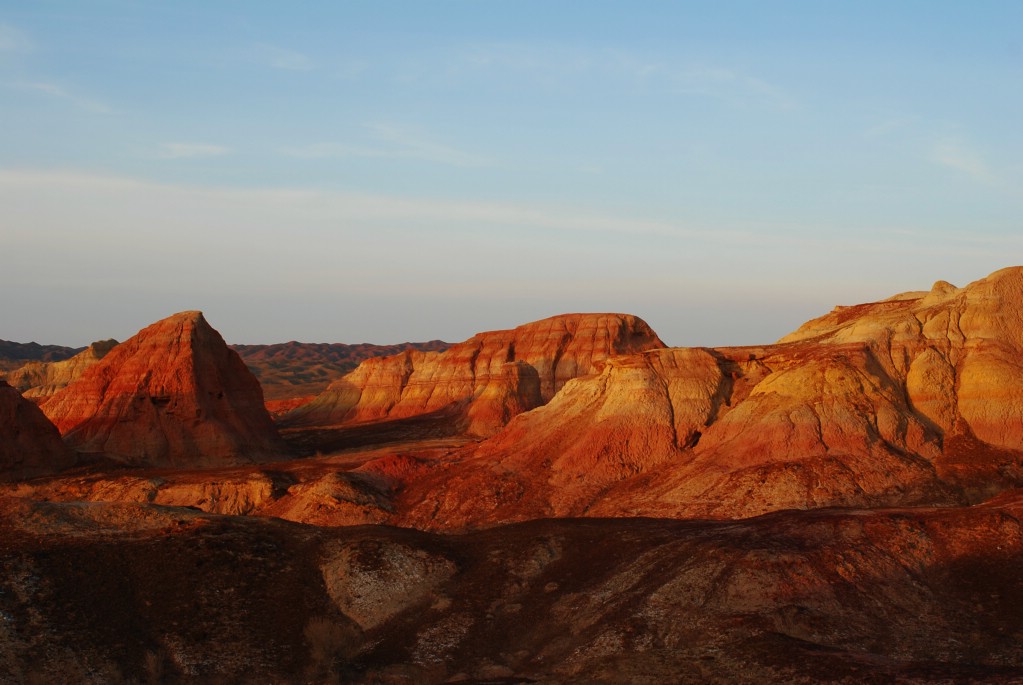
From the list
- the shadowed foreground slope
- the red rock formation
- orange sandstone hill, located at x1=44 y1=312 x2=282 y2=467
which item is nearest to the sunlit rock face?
the shadowed foreground slope

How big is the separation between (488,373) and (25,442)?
49751 mm

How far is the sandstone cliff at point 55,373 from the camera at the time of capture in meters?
124

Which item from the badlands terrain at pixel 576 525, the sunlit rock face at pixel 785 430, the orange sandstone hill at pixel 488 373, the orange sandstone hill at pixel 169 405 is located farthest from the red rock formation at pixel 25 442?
the orange sandstone hill at pixel 488 373

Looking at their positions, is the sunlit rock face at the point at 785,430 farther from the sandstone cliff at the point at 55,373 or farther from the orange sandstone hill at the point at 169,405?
the sandstone cliff at the point at 55,373

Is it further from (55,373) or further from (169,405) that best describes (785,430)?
(55,373)

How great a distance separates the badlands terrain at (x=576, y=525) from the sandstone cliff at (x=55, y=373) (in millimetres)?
40541

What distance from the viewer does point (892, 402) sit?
5062cm

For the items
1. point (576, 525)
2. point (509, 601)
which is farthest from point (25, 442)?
point (509, 601)

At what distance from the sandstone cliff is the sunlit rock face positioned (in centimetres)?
7764

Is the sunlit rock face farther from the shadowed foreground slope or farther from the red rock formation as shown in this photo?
the red rock formation

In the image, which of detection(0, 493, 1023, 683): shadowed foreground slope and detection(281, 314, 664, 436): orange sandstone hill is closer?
detection(0, 493, 1023, 683): shadowed foreground slope

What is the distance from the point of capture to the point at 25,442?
69.8 meters

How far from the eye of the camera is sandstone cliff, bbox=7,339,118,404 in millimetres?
124094

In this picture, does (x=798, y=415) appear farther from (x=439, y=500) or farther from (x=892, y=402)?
(x=439, y=500)
